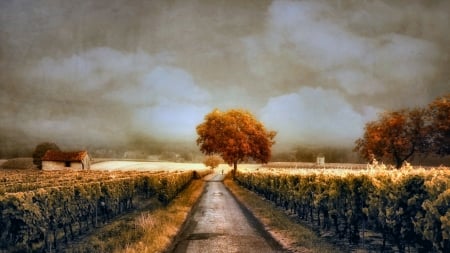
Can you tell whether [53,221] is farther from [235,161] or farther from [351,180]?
[235,161]

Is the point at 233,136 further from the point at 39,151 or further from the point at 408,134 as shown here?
the point at 39,151

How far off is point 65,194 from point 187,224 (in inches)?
295

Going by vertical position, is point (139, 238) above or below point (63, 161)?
below

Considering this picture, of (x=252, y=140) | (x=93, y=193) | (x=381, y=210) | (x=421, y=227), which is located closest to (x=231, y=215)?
(x=93, y=193)

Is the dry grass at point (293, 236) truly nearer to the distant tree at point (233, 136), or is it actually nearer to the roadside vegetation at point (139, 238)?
the roadside vegetation at point (139, 238)

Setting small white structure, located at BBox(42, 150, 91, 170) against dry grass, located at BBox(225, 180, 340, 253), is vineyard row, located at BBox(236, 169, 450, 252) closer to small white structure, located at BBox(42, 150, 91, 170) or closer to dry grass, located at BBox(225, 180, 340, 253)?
dry grass, located at BBox(225, 180, 340, 253)

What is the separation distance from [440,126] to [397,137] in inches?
305

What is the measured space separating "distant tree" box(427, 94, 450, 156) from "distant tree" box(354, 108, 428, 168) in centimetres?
120

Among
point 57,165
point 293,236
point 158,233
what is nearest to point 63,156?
point 57,165

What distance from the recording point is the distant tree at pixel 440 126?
65562 millimetres

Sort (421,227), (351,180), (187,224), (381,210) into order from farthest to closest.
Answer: (187,224) < (351,180) < (381,210) < (421,227)

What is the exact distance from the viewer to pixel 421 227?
14.0 m

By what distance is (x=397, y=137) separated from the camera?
7162cm

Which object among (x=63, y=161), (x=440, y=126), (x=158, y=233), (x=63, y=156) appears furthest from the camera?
(x=63, y=156)
